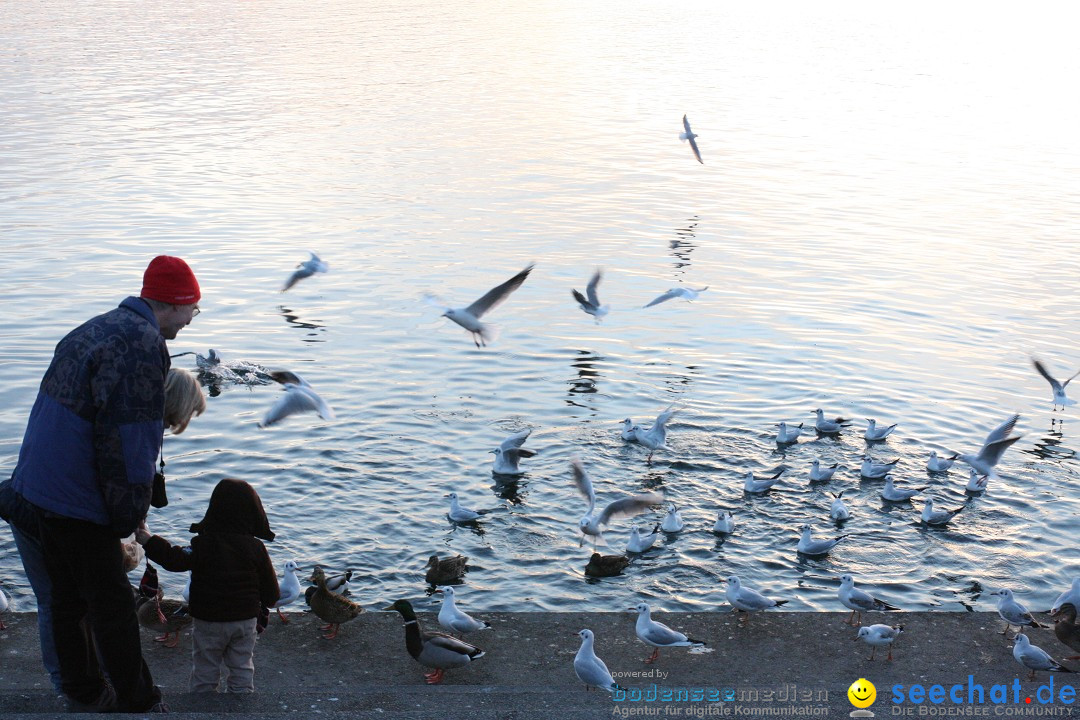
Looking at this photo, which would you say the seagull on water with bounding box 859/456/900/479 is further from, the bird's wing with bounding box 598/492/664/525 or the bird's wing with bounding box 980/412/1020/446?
the bird's wing with bounding box 598/492/664/525

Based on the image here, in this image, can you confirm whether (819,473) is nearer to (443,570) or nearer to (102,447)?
(443,570)

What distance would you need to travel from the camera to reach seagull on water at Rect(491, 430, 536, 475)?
37.8ft

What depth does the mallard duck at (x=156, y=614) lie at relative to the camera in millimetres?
6777

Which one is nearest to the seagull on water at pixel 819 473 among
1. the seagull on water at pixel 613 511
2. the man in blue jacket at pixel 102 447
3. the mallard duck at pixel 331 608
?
the seagull on water at pixel 613 511

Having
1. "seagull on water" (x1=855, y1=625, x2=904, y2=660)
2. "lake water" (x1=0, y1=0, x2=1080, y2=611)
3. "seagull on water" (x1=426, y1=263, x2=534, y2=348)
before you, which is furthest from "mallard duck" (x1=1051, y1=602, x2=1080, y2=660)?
"seagull on water" (x1=426, y1=263, x2=534, y2=348)

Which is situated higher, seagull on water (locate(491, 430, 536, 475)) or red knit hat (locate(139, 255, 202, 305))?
red knit hat (locate(139, 255, 202, 305))

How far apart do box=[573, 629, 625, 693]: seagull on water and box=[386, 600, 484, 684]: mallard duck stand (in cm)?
63

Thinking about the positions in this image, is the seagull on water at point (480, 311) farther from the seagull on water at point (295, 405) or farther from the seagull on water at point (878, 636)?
the seagull on water at point (878, 636)

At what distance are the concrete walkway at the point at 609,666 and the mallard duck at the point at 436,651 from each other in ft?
0.30

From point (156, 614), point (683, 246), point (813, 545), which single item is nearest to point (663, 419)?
point (813, 545)

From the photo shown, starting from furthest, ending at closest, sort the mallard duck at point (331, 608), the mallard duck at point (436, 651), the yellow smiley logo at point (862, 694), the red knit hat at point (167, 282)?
the mallard duck at point (331, 608) → the mallard duck at point (436, 651) → the yellow smiley logo at point (862, 694) → the red knit hat at point (167, 282)

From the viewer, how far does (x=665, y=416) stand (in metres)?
12.4

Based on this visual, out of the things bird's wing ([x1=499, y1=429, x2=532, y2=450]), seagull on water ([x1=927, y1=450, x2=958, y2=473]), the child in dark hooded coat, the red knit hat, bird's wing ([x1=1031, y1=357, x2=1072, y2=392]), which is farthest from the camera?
bird's wing ([x1=1031, y1=357, x2=1072, y2=392])

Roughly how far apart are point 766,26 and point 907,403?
59707 millimetres
